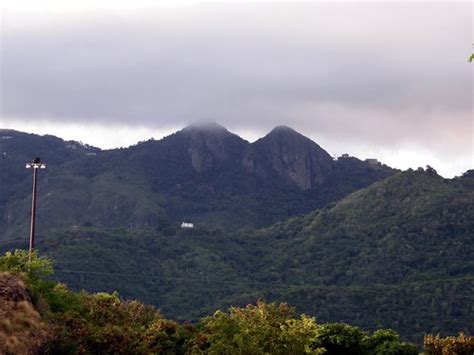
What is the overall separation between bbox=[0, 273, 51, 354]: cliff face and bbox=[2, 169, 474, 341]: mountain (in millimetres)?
85245

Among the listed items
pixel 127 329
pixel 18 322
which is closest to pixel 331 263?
pixel 127 329

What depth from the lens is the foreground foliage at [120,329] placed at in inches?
1515

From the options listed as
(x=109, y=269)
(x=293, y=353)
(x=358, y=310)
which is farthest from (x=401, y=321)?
(x=293, y=353)

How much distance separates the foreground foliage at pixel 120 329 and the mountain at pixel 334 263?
73.0 meters

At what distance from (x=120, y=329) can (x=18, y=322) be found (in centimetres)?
586

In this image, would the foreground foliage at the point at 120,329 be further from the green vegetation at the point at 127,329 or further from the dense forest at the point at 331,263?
the dense forest at the point at 331,263

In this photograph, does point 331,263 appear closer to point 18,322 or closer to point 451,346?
point 451,346

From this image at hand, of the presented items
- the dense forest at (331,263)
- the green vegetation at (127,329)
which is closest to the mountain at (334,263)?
the dense forest at (331,263)

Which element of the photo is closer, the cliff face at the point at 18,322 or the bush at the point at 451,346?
the cliff face at the point at 18,322

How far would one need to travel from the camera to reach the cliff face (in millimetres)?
35438

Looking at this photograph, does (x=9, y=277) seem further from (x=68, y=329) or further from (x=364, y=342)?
(x=364, y=342)

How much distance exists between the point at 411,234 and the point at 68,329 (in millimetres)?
134222

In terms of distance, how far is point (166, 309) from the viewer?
142 metres

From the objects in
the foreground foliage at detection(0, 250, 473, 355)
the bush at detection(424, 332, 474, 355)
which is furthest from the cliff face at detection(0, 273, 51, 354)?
the bush at detection(424, 332, 474, 355)
